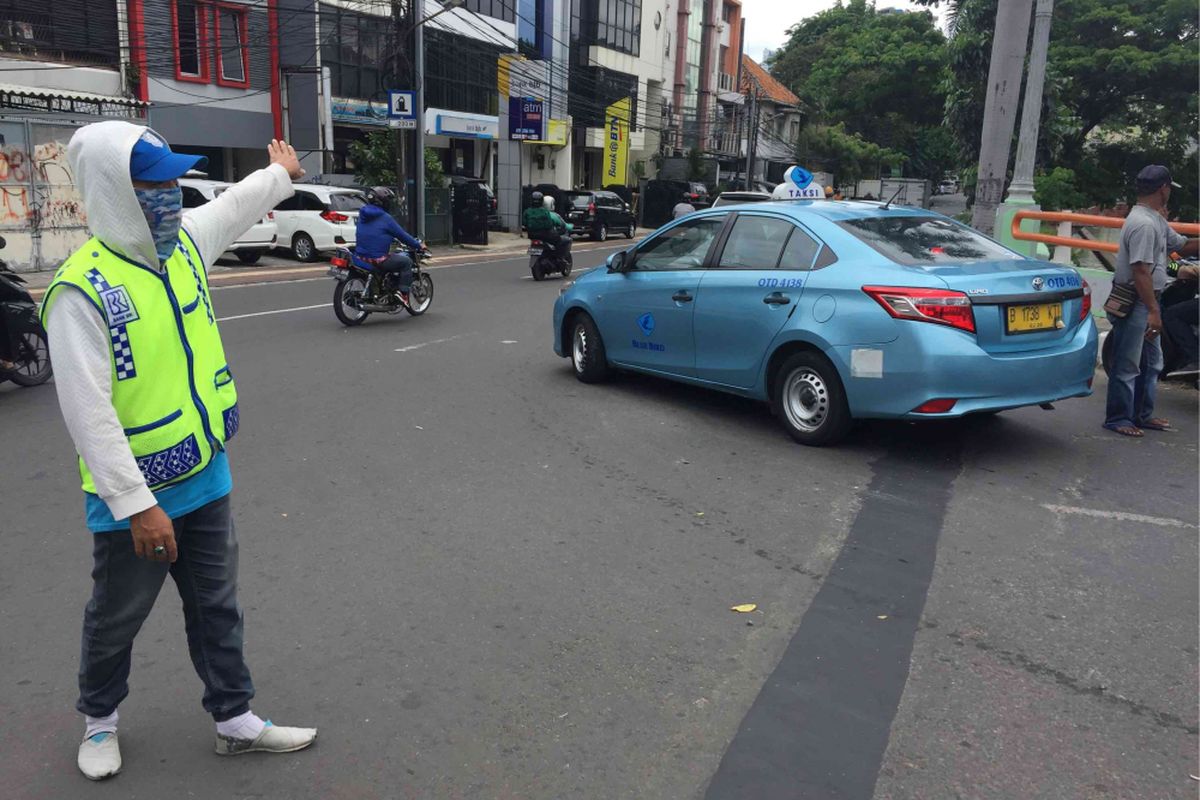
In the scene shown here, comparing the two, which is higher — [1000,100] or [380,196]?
[1000,100]

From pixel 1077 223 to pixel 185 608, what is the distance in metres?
10.3

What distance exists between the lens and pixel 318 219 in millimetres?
20484

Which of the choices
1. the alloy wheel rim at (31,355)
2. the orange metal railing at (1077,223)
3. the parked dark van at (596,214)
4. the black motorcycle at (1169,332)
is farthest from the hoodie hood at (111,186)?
the parked dark van at (596,214)

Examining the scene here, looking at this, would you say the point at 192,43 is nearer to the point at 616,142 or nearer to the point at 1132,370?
the point at 616,142

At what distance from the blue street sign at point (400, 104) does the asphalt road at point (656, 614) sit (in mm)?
16580

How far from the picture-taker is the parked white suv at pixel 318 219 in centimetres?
2048

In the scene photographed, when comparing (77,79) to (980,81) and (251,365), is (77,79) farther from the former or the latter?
(980,81)

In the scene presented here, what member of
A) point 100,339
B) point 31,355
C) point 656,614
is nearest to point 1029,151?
point 656,614

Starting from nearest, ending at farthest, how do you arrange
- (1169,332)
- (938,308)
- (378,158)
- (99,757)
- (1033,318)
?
(99,757)
(938,308)
(1033,318)
(1169,332)
(378,158)

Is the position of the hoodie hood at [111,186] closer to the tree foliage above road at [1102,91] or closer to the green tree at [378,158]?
the tree foliage above road at [1102,91]

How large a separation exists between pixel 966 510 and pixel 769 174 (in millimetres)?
67008

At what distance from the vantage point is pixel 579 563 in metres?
4.75

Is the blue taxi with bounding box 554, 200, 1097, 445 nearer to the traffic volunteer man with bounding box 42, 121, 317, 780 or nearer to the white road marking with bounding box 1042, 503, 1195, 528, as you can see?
the white road marking with bounding box 1042, 503, 1195, 528

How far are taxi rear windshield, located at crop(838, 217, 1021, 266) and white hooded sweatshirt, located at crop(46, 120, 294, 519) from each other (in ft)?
16.0
